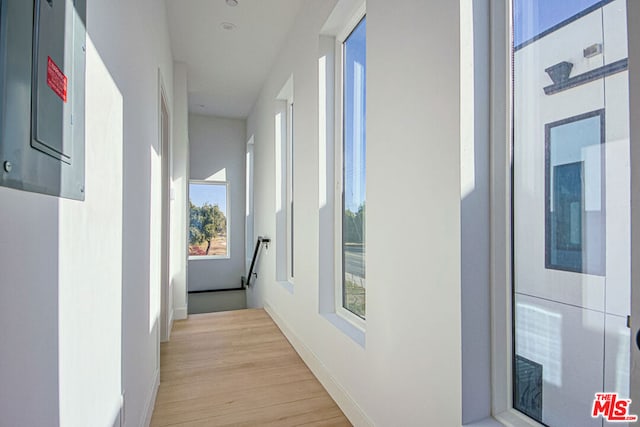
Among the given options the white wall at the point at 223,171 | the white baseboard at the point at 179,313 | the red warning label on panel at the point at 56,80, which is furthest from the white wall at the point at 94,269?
the white wall at the point at 223,171

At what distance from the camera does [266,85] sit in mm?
4375

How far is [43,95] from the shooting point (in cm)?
58

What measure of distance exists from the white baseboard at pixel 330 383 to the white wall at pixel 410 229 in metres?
0.01

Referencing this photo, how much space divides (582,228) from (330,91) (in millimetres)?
1986

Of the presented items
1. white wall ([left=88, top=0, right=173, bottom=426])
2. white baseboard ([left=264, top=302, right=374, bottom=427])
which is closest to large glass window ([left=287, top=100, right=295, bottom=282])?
white baseboard ([left=264, top=302, right=374, bottom=427])

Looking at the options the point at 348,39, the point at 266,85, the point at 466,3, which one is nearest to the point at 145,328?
the point at 466,3

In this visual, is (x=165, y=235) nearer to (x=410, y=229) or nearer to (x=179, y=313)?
(x=179, y=313)

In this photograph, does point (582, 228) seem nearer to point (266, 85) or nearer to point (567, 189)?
point (567, 189)

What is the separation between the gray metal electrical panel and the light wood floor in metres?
1.77

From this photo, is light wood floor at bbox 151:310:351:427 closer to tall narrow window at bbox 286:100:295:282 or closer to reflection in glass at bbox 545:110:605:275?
tall narrow window at bbox 286:100:295:282

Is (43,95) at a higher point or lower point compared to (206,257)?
higher

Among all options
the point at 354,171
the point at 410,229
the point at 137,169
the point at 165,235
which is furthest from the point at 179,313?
the point at 410,229

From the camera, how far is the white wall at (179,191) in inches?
157

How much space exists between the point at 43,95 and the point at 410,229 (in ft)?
4.04
